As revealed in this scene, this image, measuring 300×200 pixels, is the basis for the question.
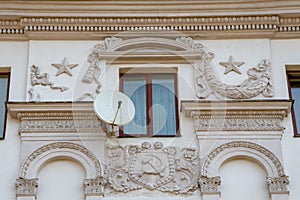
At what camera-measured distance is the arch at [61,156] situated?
13.5 m

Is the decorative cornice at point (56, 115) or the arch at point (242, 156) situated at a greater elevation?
the decorative cornice at point (56, 115)

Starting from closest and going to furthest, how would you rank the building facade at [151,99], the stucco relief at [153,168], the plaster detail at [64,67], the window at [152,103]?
the stucco relief at [153,168]
the building facade at [151,99]
the window at [152,103]
the plaster detail at [64,67]

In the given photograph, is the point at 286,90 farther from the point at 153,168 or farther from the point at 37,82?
Answer: the point at 37,82

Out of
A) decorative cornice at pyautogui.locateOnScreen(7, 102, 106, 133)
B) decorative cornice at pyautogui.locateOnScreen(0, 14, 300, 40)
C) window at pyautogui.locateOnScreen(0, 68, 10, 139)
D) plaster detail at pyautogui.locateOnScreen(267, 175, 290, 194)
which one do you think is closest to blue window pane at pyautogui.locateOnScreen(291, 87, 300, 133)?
decorative cornice at pyautogui.locateOnScreen(0, 14, 300, 40)

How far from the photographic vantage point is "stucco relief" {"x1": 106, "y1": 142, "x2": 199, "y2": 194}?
1341cm

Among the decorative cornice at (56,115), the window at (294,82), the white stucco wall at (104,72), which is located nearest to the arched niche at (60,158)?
the white stucco wall at (104,72)

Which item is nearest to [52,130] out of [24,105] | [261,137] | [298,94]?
[24,105]

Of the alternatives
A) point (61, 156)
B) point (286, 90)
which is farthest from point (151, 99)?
point (286, 90)

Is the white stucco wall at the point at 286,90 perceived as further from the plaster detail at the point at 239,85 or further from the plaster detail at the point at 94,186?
the plaster detail at the point at 94,186

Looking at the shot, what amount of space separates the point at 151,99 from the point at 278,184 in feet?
9.18

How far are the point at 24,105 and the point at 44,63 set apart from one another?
3.50ft

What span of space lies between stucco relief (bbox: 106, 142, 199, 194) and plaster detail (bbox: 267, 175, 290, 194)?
1226 mm

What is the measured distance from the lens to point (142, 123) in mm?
14289

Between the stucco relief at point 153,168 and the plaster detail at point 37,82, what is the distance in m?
1.55
